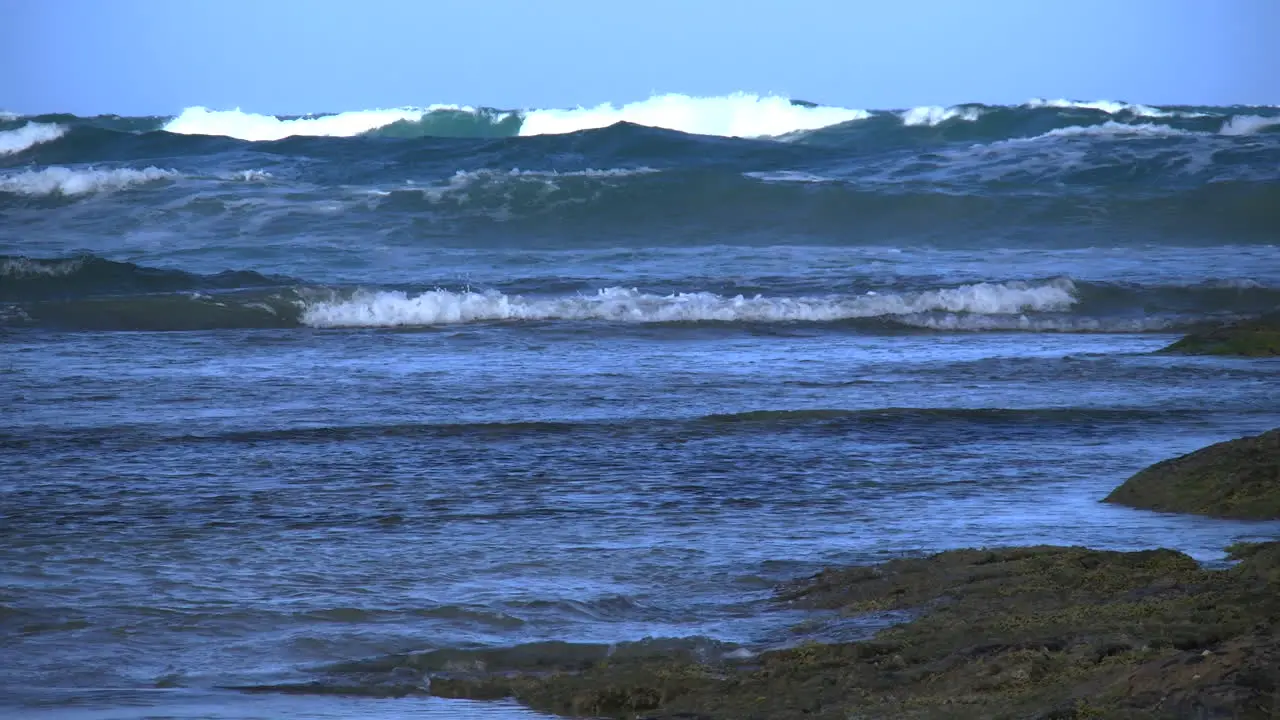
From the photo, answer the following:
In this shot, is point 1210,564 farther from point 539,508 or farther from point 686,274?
point 686,274

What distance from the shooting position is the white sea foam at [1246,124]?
3262 cm

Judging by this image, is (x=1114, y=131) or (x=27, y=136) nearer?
(x=1114, y=131)

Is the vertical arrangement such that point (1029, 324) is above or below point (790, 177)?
below

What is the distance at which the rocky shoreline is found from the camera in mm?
2525

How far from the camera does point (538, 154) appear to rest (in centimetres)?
2608

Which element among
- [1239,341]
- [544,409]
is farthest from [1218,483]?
[1239,341]

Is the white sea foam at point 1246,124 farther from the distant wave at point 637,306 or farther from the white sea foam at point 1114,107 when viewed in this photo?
the distant wave at point 637,306

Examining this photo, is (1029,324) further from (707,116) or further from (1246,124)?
(707,116)

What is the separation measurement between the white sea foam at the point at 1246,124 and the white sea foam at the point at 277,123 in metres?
20.8

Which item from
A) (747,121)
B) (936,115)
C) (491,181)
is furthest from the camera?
(747,121)

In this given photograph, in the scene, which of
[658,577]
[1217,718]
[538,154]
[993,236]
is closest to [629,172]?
[538,154]

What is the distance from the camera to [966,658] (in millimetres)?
2986

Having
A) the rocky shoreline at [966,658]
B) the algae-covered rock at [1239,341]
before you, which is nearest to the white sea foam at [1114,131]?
the algae-covered rock at [1239,341]

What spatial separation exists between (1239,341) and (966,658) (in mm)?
7022
